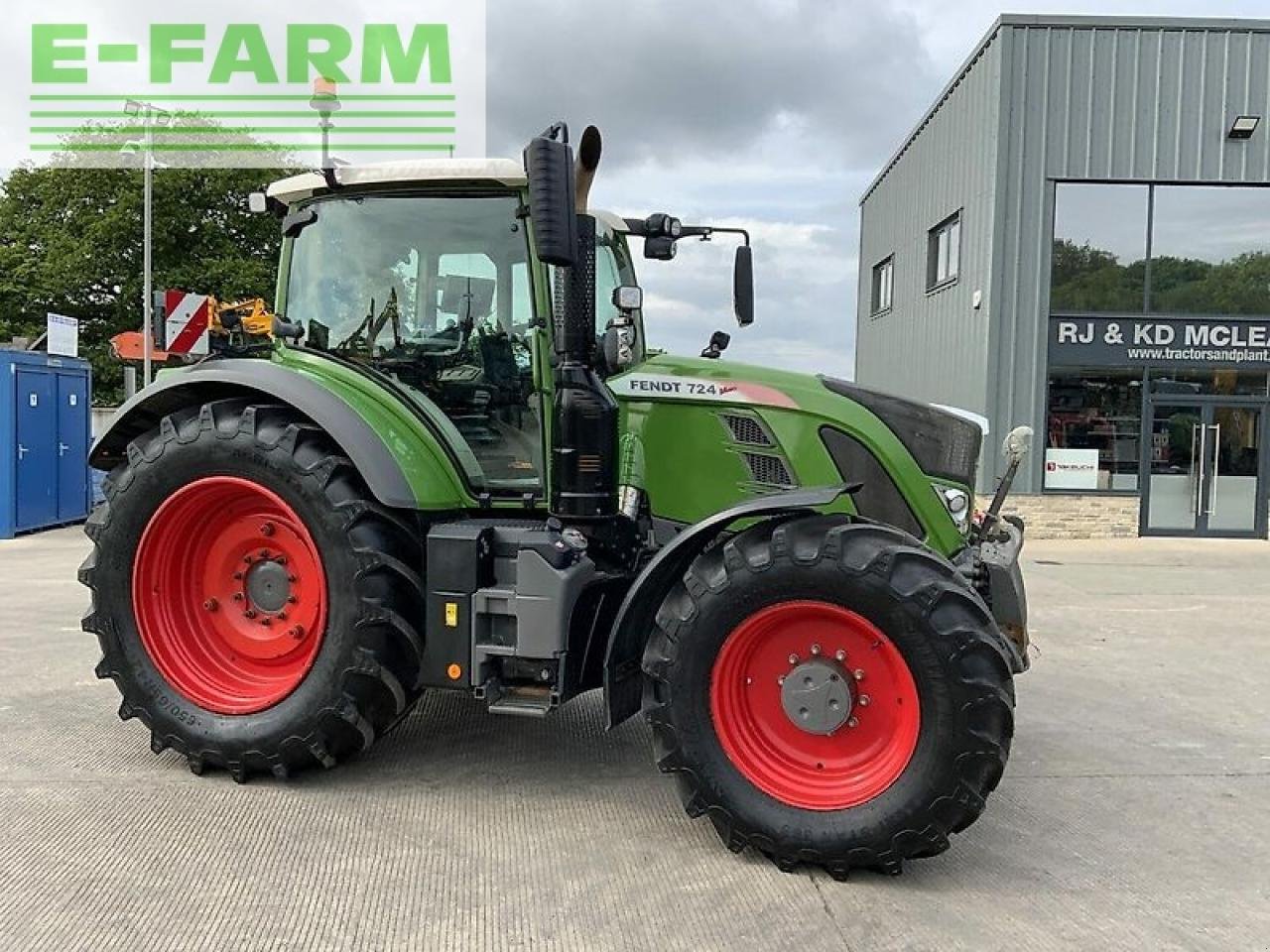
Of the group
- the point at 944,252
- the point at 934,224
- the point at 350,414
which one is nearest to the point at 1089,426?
the point at 944,252

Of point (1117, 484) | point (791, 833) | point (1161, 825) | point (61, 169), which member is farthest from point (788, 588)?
point (61, 169)

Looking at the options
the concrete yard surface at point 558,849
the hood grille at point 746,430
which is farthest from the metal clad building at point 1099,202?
the hood grille at point 746,430

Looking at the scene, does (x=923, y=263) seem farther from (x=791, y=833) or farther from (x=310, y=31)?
(x=791, y=833)

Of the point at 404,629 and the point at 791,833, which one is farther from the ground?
the point at 404,629

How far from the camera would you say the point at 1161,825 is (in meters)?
4.03

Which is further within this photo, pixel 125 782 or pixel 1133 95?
pixel 1133 95

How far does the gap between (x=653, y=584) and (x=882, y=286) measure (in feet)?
60.1

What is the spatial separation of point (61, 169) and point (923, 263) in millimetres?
28800

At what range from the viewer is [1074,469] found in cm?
1414

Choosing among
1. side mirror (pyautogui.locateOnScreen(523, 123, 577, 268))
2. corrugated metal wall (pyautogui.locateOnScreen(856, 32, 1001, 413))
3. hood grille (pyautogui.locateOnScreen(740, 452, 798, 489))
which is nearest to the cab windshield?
side mirror (pyautogui.locateOnScreen(523, 123, 577, 268))

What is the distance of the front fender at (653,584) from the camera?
11.6 feet

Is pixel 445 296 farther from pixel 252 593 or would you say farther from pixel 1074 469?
pixel 1074 469

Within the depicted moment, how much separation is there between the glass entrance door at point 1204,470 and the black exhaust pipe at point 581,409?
12.4 meters

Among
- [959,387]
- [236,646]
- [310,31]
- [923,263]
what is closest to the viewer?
[236,646]
